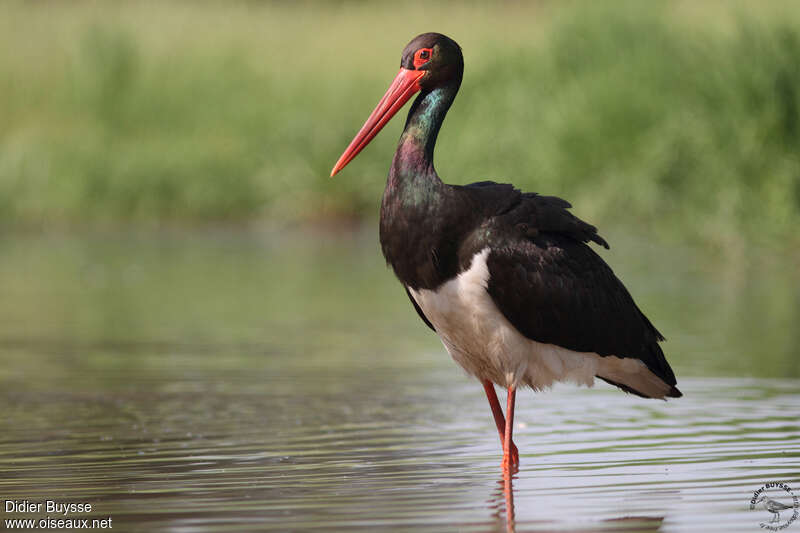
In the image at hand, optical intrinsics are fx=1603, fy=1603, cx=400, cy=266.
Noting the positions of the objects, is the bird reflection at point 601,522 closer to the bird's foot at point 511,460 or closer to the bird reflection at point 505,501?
the bird reflection at point 505,501

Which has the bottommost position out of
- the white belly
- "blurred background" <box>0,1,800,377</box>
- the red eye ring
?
the white belly

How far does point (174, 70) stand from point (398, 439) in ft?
48.5

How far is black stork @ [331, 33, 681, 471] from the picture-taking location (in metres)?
5.80

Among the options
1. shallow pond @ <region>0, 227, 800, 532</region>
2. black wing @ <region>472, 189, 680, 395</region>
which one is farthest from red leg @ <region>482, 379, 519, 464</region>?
black wing @ <region>472, 189, 680, 395</region>

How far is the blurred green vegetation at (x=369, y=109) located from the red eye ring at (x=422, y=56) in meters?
6.39

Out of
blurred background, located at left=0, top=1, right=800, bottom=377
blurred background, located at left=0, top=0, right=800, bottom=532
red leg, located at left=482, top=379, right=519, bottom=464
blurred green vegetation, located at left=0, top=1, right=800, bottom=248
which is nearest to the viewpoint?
blurred background, located at left=0, top=0, right=800, bottom=532

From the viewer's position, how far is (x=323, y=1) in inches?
1197

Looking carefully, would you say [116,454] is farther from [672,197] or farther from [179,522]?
[672,197]

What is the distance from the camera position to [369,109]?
62.6ft

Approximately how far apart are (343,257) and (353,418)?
339 inches

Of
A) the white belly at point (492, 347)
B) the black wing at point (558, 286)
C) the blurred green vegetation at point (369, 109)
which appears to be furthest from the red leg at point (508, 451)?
the blurred green vegetation at point (369, 109)

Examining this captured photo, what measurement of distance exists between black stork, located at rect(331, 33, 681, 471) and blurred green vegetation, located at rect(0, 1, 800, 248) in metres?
6.21

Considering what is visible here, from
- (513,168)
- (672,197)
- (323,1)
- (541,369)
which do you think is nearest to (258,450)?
(541,369)

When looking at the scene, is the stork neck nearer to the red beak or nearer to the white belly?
the red beak
